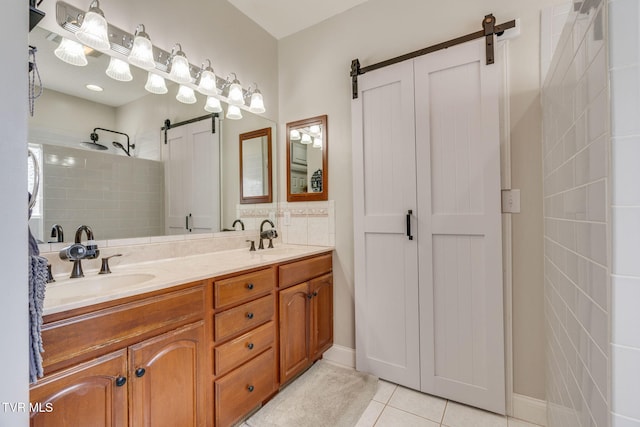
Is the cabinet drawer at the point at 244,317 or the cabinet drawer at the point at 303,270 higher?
the cabinet drawer at the point at 303,270

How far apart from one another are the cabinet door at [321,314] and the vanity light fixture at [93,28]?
1738 mm

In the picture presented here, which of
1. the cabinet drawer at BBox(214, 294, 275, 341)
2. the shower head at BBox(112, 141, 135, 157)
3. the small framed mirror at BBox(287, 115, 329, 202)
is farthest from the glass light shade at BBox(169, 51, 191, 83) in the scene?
the cabinet drawer at BBox(214, 294, 275, 341)

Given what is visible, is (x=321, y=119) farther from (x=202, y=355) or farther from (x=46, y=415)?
(x=46, y=415)

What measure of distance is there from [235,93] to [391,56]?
1.13 meters

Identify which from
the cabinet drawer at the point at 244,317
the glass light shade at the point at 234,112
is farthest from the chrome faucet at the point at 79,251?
the glass light shade at the point at 234,112

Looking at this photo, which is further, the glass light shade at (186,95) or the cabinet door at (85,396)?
the glass light shade at (186,95)

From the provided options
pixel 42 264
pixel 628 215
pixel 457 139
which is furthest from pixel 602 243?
pixel 42 264

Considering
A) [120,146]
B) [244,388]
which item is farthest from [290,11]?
[244,388]

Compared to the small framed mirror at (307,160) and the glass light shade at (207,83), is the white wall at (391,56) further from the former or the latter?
the glass light shade at (207,83)

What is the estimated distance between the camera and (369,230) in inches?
77.5

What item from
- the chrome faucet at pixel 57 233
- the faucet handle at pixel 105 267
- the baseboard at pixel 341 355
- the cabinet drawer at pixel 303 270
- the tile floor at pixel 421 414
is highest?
the chrome faucet at pixel 57 233

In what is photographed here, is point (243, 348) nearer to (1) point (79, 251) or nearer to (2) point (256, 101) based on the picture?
(1) point (79, 251)

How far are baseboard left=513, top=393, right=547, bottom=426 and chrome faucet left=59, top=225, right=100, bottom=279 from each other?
2276mm

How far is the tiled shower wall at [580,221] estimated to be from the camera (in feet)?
2.11
